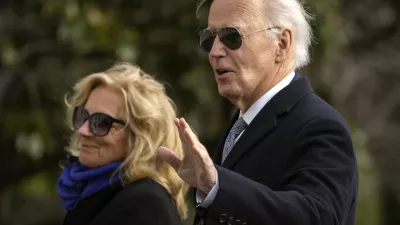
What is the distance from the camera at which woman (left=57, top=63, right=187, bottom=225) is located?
427 cm

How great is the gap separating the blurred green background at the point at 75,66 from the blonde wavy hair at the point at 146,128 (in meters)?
2.76

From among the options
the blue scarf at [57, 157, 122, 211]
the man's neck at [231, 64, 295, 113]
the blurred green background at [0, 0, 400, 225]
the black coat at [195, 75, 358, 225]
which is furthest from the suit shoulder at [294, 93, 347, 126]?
the blurred green background at [0, 0, 400, 225]

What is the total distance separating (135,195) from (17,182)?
16.2 ft

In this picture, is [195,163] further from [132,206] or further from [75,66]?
[75,66]

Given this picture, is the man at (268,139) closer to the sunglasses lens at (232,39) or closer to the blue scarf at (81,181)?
the sunglasses lens at (232,39)

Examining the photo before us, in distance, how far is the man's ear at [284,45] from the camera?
10.4ft

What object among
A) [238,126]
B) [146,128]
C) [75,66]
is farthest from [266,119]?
[75,66]

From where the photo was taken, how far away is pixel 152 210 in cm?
421

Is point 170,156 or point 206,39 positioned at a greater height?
point 206,39

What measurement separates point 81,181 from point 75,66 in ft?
12.0

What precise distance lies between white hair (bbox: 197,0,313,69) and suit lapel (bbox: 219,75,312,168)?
0.15 metres

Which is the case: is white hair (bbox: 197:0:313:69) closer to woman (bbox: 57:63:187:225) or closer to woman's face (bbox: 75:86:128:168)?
woman (bbox: 57:63:187:225)

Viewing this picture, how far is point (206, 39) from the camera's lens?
319 cm

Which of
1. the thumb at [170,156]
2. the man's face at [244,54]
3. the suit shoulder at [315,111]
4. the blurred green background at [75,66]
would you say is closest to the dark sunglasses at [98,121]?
the man's face at [244,54]
